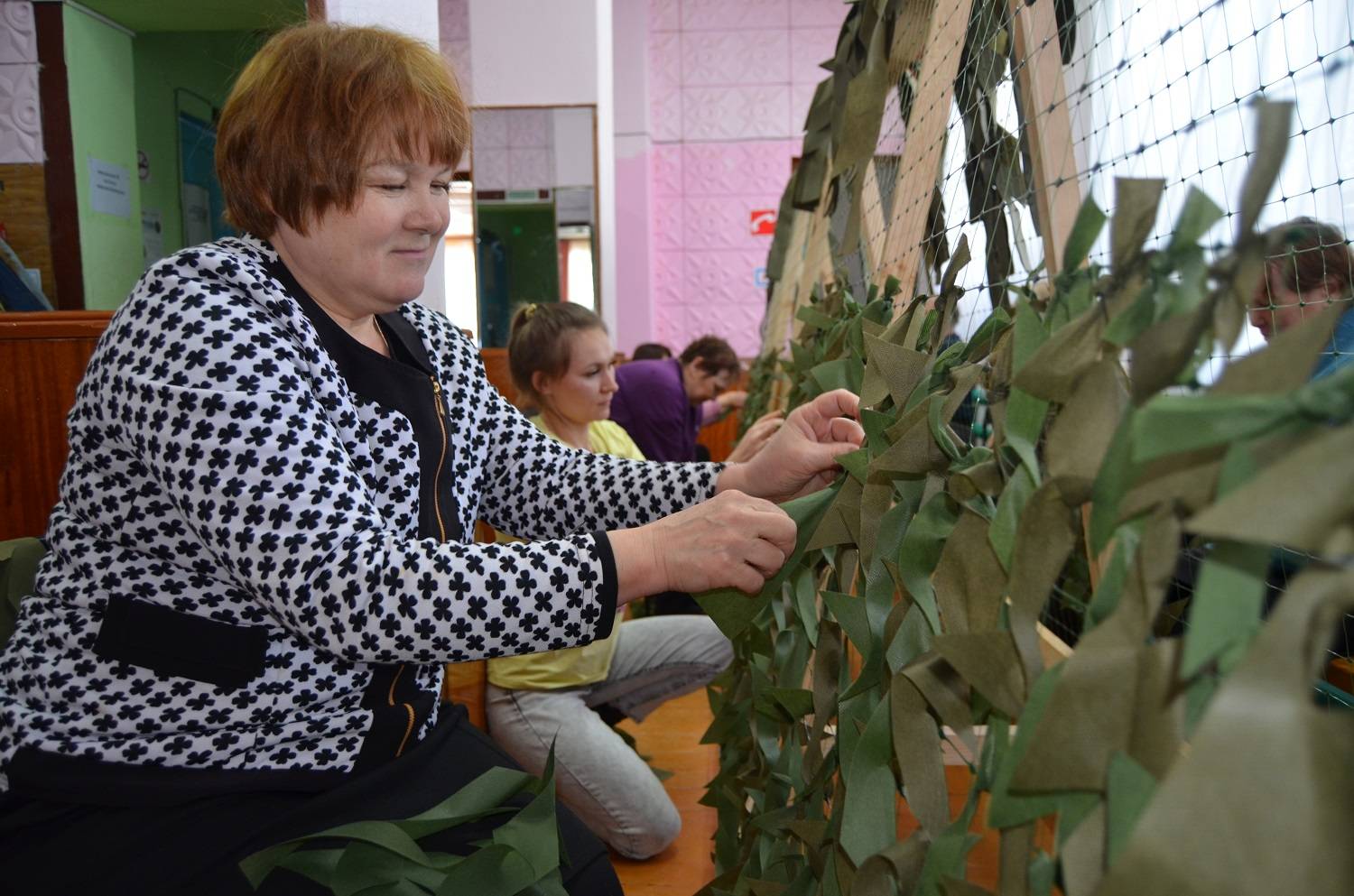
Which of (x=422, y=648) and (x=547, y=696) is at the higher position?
(x=422, y=648)

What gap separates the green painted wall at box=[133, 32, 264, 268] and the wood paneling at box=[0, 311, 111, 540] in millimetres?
857

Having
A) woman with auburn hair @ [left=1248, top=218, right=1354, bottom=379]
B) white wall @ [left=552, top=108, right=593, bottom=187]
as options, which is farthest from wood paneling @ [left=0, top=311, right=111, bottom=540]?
white wall @ [left=552, top=108, right=593, bottom=187]

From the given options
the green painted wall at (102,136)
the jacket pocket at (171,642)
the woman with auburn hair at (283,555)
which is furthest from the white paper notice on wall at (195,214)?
the jacket pocket at (171,642)

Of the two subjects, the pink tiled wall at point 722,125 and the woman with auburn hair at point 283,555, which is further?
the pink tiled wall at point 722,125

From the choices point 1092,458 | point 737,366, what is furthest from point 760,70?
point 1092,458

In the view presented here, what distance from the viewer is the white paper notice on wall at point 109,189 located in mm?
2365

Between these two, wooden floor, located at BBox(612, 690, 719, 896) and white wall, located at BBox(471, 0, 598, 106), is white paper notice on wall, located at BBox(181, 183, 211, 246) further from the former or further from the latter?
white wall, located at BBox(471, 0, 598, 106)

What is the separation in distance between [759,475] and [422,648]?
437mm

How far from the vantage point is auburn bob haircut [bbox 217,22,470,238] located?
92 cm

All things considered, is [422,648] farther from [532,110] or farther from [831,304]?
[532,110]

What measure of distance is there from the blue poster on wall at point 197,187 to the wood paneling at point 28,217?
Answer: 333 mm

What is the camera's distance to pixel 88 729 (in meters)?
0.88

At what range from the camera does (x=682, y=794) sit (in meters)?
2.33

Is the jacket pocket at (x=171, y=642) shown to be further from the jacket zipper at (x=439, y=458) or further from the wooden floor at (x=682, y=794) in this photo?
the wooden floor at (x=682, y=794)
